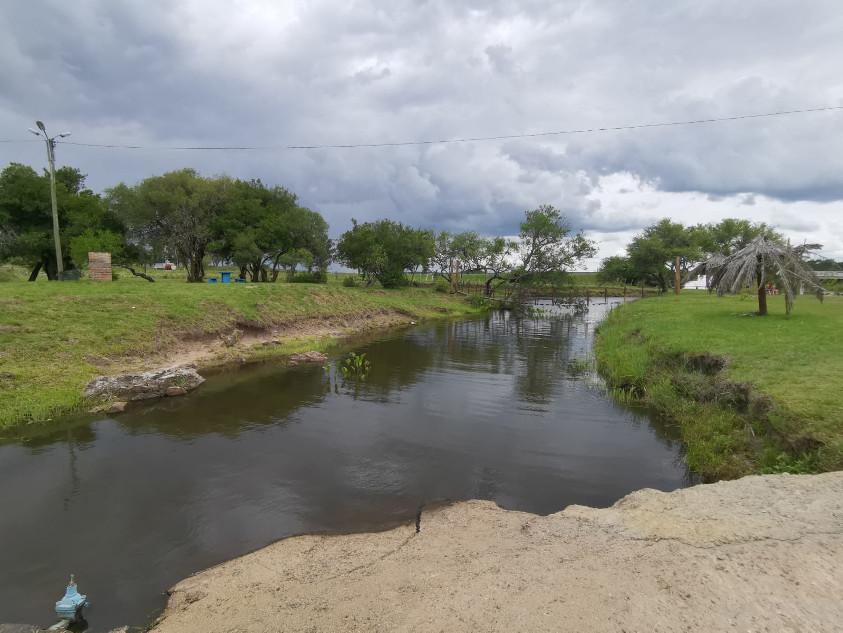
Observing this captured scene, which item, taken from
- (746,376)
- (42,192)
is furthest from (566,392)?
(42,192)

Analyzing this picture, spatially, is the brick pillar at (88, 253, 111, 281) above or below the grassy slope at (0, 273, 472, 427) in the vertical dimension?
above

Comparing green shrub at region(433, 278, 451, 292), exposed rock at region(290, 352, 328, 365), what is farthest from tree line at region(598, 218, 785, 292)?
exposed rock at region(290, 352, 328, 365)

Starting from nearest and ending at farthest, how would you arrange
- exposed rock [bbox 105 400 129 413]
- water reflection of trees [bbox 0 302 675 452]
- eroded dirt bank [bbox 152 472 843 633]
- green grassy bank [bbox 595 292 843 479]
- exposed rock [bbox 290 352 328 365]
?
eroded dirt bank [bbox 152 472 843 633]
green grassy bank [bbox 595 292 843 479]
water reflection of trees [bbox 0 302 675 452]
exposed rock [bbox 105 400 129 413]
exposed rock [bbox 290 352 328 365]

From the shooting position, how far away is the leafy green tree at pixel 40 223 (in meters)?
31.1

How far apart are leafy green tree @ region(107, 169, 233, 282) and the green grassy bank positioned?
38.3m

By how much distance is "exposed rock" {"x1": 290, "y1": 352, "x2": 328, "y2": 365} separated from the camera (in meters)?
21.0

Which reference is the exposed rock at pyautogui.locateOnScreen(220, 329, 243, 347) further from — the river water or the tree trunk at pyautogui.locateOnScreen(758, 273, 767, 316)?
the tree trunk at pyautogui.locateOnScreen(758, 273, 767, 316)

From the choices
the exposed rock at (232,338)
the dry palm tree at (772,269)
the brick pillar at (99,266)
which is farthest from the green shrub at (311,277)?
the dry palm tree at (772,269)

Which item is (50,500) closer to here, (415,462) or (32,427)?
(32,427)

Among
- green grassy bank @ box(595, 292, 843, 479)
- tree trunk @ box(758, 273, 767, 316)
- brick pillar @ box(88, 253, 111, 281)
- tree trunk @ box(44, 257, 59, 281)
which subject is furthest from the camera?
tree trunk @ box(44, 257, 59, 281)

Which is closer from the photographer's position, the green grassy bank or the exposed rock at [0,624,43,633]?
the exposed rock at [0,624,43,633]

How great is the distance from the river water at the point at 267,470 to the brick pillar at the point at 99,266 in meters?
16.8

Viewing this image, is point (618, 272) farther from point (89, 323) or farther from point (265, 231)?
point (89, 323)

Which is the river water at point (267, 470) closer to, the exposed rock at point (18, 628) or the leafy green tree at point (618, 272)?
the exposed rock at point (18, 628)
